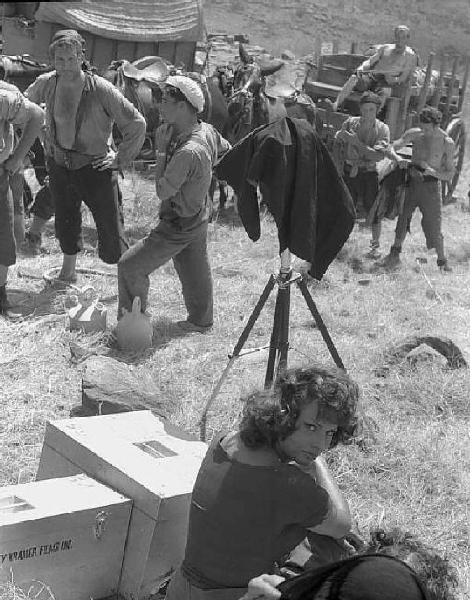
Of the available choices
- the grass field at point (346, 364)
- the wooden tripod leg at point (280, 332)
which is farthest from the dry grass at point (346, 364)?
the wooden tripod leg at point (280, 332)

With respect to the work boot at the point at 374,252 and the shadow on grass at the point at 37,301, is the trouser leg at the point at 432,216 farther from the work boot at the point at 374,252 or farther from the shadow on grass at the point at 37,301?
the shadow on grass at the point at 37,301

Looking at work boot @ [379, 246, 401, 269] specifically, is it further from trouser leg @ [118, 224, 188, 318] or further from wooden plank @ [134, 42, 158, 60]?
wooden plank @ [134, 42, 158, 60]

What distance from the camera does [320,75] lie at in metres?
13.1

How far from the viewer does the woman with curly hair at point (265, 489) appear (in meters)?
2.96

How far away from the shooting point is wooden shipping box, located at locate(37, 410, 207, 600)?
11.5ft

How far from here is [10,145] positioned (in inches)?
249

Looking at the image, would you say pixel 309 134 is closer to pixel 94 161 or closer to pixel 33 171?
pixel 94 161

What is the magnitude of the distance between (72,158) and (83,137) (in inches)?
6.4

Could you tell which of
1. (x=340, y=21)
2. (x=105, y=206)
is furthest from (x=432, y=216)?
(x=340, y=21)

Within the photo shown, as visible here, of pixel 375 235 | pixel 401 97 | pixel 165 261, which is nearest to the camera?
pixel 165 261

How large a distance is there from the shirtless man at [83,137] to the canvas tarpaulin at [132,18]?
7858 mm

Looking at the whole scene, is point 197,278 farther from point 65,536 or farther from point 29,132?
point 65,536

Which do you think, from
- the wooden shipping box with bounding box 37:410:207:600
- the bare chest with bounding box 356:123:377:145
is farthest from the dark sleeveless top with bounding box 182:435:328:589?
the bare chest with bounding box 356:123:377:145

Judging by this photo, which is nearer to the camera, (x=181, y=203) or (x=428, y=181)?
(x=181, y=203)
